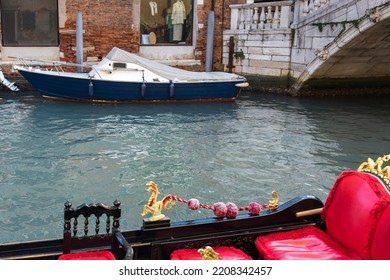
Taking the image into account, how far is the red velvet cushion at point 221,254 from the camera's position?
86.5 inches

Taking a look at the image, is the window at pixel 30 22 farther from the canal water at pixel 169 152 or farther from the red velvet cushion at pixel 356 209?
the red velvet cushion at pixel 356 209

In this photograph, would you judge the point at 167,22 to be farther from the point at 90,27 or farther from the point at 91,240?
the point at 91,240

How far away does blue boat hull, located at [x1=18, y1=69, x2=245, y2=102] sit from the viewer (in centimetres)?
861

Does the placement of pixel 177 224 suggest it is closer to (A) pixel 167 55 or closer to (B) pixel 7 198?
(B) pixel 7 198

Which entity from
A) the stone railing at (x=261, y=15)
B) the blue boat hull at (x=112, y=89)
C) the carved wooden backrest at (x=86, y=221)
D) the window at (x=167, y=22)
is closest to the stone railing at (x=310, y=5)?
the stone railing at (x=261, y=15)

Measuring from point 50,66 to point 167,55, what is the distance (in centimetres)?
237

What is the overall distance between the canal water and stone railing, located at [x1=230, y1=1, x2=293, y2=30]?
5.18ft

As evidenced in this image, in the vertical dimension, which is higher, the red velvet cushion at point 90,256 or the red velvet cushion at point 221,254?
the red velvet cushion at point 90,256

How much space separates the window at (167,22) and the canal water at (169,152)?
2479 mm

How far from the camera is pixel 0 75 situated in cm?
934

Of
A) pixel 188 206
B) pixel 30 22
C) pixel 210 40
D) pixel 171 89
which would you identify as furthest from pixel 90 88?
pixel 188 206

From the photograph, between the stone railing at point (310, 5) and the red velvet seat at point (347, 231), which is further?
the stone railing at point (310, 5)
